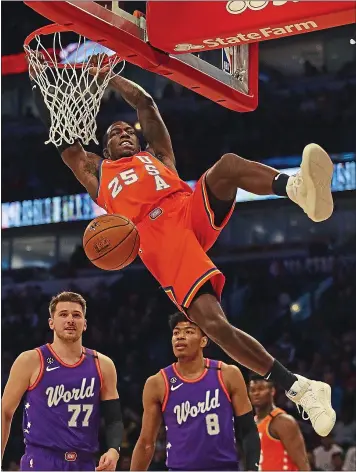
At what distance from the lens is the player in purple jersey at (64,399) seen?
572cm

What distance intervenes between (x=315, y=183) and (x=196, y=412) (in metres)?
2.23

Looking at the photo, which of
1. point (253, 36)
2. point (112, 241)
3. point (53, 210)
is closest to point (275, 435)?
point (112, 241)

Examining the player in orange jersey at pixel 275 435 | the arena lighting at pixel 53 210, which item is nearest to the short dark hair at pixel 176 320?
the player in orange jersey at pixel 275 435

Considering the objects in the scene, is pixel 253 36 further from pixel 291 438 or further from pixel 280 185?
pixel 291 438

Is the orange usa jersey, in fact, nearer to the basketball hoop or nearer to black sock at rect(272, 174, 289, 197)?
the basketball hoop

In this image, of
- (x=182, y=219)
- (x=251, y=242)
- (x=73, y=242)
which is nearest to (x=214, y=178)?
(x=182, y=219)

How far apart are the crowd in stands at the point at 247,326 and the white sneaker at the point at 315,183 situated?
622 cm

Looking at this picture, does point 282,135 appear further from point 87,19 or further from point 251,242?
Answer: point 87,19

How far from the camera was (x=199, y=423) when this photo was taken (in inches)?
243

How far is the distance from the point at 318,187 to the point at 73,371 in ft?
7.24

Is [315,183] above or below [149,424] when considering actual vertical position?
above

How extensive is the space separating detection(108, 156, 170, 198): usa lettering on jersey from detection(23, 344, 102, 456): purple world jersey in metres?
1.19

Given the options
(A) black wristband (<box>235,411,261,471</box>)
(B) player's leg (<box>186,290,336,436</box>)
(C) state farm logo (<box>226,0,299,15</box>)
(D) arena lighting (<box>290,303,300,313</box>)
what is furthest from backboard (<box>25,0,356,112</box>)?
(D) arena lighting (<box>290,303,300,313</box>)

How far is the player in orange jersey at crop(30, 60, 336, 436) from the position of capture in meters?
4.84
